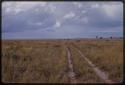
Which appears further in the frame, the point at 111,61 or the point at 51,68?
the point at 111,61

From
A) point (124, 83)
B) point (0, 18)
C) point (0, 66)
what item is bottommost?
point (124, 83)

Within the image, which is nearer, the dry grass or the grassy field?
the grassy field

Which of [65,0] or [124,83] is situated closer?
[65,0]

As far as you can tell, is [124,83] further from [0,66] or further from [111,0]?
[0,66]

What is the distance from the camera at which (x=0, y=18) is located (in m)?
4.16

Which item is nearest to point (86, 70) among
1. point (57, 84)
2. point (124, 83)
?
point (57, 84)

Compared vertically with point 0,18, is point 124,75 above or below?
below

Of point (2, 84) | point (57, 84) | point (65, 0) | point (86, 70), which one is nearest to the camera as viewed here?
point (65, 0)

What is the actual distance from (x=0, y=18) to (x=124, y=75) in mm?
1840

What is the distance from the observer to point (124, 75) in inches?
168

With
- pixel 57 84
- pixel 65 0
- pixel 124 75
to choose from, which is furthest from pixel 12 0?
pixel 57 84

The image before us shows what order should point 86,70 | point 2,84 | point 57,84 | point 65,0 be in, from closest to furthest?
point 65,0, point 2,84, point 57,84, point 86,70

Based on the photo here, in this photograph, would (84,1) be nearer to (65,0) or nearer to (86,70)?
(65,0)

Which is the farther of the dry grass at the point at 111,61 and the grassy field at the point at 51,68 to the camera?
the dry grass at the point at 111,61
